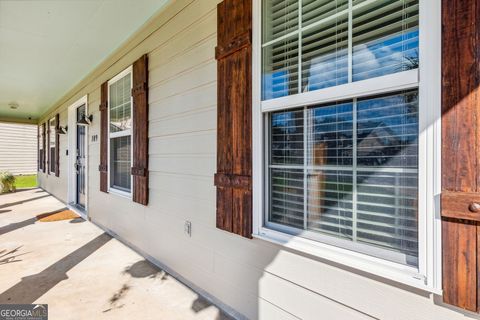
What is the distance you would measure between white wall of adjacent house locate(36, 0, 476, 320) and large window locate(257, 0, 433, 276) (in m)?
0.19

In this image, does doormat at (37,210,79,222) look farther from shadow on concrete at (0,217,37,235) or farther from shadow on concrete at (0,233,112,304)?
shadow on concrete at (0,233,112,304)

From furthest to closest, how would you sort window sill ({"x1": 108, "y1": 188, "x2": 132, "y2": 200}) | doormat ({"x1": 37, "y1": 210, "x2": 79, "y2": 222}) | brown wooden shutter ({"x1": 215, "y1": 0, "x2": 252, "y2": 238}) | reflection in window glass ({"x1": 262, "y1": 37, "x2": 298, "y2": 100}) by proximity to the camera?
doormat ({"x1": 37, "y1": 210, "x2": 79, "y2": 222}), window sill ({"x1": 108, "y1": 188, "x2": 132, "y2": 200}), brown wooden shutter ({"x1": 215, "y1": 0, "x2": 252, "y2": 238}), reflection in window glass ({"x1": 262, "y1": 37, "x2": 298, "y2": 100})

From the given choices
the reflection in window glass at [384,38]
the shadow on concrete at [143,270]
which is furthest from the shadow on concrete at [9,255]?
the reflection in window glass at [384,38]

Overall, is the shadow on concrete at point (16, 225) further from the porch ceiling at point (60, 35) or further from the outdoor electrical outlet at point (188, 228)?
the outdoor electrical outlet at point (188, 228)

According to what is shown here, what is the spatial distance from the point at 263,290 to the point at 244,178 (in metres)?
0.75

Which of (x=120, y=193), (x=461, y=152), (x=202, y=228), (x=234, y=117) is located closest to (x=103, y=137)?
(x=120, y=193)

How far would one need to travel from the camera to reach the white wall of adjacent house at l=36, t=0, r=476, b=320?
4.53 ft

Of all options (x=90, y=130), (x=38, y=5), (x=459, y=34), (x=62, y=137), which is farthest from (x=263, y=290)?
(x=62, y=137)

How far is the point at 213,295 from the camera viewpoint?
2.22 m

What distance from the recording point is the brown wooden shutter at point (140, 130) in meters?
3.16

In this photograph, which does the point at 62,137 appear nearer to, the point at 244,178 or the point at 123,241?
the point at 123,241

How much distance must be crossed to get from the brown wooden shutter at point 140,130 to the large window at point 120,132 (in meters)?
0.32

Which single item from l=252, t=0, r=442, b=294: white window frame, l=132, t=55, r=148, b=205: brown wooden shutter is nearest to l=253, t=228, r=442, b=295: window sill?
l=252, t=0, r=442, b=294: white window frame

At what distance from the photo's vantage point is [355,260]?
1.35m
